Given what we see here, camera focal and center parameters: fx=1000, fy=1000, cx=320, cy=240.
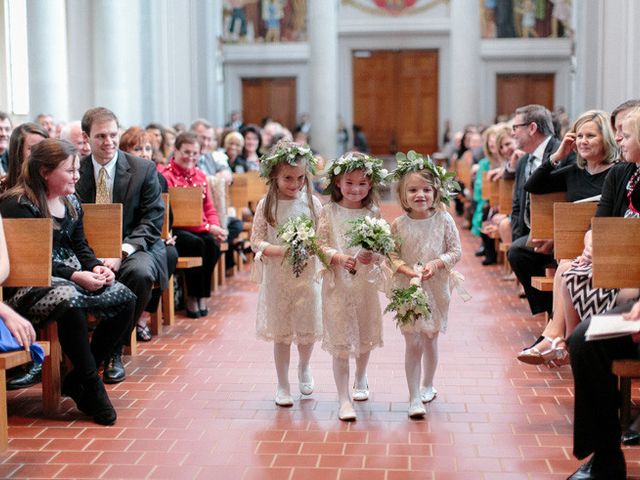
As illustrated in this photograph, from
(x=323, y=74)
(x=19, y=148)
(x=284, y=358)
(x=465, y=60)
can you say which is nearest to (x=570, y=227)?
(x=284, y=358)

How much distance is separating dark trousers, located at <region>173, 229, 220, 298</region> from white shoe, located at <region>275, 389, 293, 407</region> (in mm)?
3067

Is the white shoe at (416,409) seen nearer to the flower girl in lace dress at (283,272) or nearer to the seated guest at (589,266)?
the flower girl in lace dress at (283,272)

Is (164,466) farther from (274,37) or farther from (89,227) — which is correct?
(274,37)

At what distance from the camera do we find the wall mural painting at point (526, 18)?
2767 centimetres

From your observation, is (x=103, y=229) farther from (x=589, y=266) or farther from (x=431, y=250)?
(x=589, y=266)

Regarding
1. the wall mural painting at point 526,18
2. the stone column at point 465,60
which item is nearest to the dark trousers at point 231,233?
the stone column at point 465,60

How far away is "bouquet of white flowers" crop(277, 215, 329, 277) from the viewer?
5.47 meters

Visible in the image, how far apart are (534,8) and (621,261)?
948 inches

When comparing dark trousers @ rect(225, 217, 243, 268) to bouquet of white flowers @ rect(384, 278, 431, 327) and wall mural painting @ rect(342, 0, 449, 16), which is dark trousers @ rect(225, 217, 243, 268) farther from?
wall mural painting @ rect(342, 0, 449, 16)

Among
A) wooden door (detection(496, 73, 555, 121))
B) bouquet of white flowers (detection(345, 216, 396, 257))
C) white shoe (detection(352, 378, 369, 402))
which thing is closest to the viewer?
bouquet of white flowers (detection(345, 216, 396, 257))

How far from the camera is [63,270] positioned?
19.5 ft

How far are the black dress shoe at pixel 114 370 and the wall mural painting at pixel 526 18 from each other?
909 inches

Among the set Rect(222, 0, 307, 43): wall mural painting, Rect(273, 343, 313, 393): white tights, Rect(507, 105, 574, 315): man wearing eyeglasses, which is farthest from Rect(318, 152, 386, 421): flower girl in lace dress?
Rect(222, 0, 307, 43): wall mural painting

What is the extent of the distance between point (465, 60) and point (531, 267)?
18284 mm
